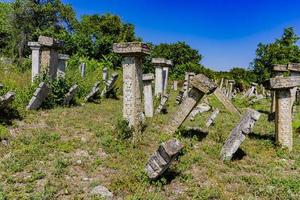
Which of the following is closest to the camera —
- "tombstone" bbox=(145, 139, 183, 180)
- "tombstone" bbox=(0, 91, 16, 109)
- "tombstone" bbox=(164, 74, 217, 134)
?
"tombstone" bbox=(145, 139, 183, 180)

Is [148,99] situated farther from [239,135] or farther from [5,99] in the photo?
[239,135]

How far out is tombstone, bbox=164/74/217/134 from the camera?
10.4m

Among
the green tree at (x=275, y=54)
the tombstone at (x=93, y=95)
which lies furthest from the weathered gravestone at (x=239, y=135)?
the green tree at (x=275, y=54)

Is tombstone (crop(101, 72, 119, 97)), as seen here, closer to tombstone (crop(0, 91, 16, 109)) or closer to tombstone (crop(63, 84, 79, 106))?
tombstone (crop(63, 84, 79, 106))

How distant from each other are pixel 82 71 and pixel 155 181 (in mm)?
18749

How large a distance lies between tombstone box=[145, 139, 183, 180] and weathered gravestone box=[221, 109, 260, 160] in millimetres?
2362

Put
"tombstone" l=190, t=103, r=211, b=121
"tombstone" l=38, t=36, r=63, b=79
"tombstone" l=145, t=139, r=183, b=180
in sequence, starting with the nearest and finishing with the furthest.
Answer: "tombstone" l=145, t=139, r=183, b=180
"tombstone" l=38, t=36, r=63, b=79
"tombstone" l=190, t=103, r=211, b=121

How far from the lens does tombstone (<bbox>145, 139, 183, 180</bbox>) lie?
6957 millimetres

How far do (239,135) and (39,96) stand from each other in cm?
714

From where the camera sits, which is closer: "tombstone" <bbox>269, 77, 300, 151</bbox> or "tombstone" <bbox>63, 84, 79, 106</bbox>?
"tombstone" <bbox>269, 77, 300, 151</bbox>

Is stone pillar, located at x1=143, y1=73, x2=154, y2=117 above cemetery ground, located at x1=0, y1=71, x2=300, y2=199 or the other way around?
above

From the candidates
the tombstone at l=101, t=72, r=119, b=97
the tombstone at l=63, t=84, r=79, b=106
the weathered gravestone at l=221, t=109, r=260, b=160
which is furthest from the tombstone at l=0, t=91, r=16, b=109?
the tombstone at l=101, t=72, r=119, b=97

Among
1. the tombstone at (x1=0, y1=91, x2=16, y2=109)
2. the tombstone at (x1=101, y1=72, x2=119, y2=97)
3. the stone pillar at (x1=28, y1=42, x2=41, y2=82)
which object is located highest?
the stone pillar at (x1=28, y1=42, x2=41, y2=82)

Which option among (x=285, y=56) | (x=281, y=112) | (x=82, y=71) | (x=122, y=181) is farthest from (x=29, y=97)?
(x=285, y=56)
